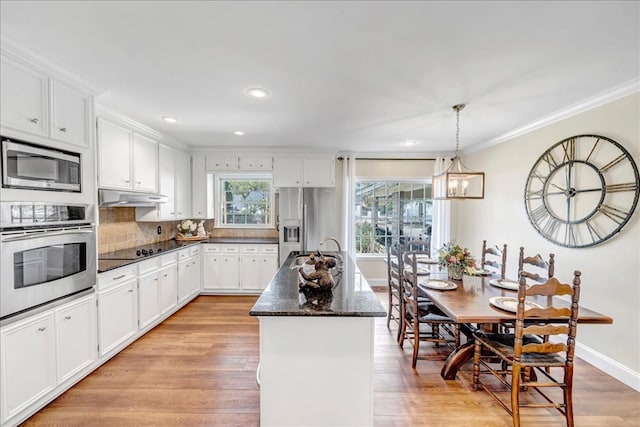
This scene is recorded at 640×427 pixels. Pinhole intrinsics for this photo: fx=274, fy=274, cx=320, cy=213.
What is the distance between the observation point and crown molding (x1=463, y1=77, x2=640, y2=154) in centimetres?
230

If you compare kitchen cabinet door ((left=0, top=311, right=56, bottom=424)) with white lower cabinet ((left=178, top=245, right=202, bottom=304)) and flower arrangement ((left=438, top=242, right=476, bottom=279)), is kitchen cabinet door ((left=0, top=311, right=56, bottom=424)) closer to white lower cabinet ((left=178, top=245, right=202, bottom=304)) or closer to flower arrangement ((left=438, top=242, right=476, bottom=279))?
white lower cabinet ((left=178, top=245, right=202, bottom=304))

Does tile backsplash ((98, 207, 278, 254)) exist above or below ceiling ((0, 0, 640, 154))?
below

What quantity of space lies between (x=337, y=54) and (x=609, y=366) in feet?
11.6

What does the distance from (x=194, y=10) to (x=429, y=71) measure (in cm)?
160

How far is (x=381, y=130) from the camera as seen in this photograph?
11.8 feet

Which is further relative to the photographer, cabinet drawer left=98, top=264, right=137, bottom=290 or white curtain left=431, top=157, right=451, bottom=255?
white curtain left=431, top=157, right=451, bottom=255

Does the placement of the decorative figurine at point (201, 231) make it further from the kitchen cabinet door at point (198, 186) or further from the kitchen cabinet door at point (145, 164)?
the kitchen cabinet door at point (145, 164)

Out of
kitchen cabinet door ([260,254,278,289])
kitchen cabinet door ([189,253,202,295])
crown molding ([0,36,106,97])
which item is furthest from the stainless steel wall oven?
kitchen cabinet door ([260,254,278,289])

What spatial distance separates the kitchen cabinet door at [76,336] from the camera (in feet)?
6.81

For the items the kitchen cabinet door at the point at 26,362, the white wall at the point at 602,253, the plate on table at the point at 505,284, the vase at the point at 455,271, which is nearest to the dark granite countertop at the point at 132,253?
the kitchen cabinet door at the point at 26,362

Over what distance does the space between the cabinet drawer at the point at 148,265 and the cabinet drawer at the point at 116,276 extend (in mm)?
80

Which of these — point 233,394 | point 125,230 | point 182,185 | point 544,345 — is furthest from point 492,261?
point 125,230

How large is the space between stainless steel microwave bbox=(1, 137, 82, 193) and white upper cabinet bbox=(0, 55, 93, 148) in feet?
0.36

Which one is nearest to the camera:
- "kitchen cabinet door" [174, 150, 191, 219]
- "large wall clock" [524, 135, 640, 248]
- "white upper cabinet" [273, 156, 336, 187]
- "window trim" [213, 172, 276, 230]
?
"large wall clock" [524, 135, 640, 248]
